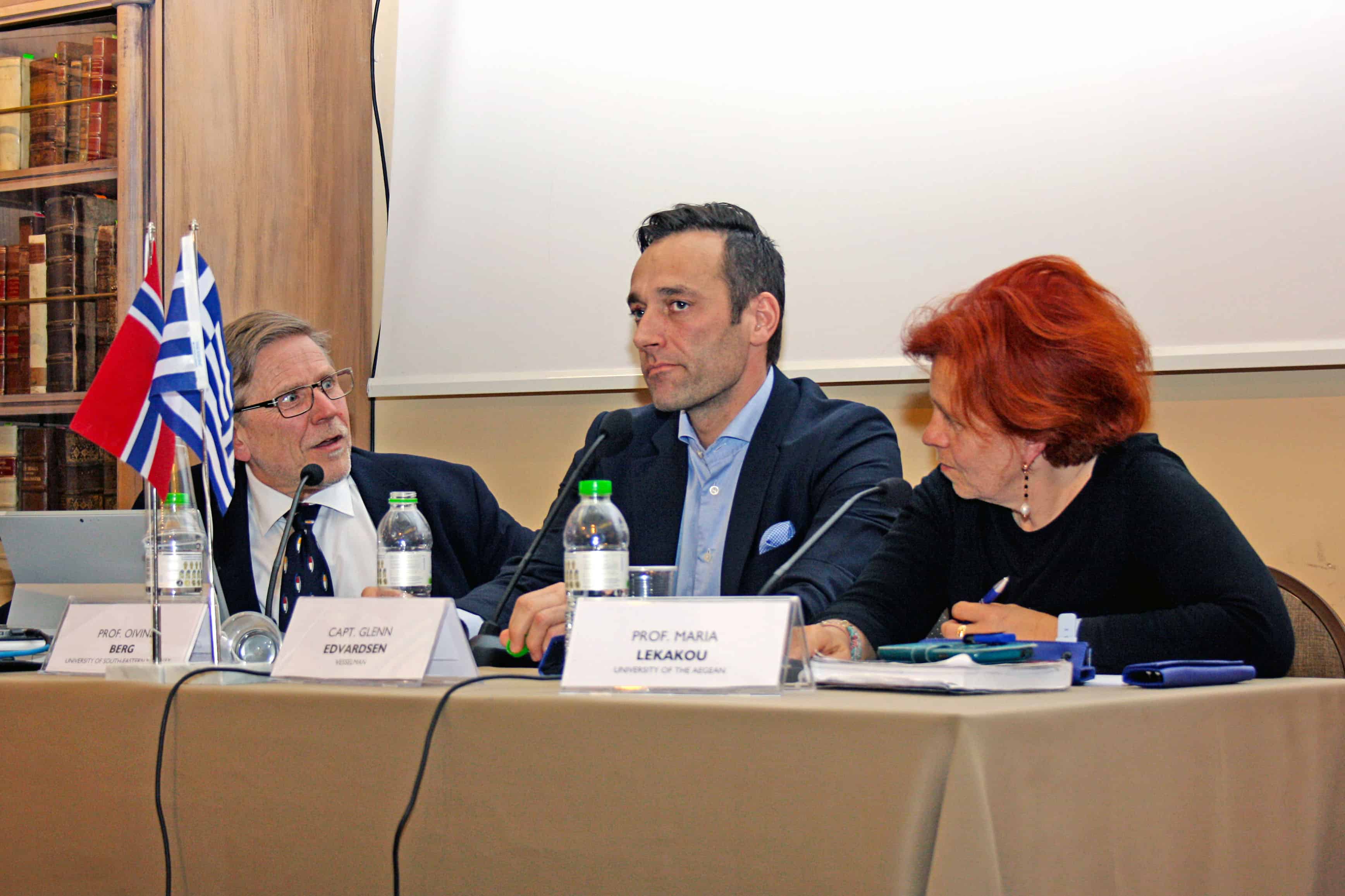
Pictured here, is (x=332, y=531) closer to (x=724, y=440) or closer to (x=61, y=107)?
(x=724, y=440)

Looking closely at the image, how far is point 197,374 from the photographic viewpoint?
5.21 ft

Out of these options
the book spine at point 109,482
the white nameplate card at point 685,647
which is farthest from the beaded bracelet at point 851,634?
the book spine at point 109,482

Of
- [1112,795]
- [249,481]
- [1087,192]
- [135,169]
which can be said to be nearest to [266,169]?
[135,169]

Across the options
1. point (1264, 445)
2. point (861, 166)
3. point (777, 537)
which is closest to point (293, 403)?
point (777, 537)

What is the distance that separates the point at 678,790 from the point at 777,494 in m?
1.10

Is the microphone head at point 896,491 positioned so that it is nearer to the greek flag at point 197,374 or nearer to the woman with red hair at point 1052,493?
the woman with red hair at point 1052,493

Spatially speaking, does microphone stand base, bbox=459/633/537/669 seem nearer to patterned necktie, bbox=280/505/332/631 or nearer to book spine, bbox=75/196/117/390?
patterned necktie, bbox=280/505/332/631

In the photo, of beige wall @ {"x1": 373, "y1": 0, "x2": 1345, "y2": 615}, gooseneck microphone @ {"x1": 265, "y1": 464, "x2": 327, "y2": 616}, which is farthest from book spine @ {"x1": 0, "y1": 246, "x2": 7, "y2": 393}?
beige wall @ {"x1": 373, "y1": 0, "x2": 1345, "y2": 615}

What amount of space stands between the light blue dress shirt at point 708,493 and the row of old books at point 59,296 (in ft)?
5.39

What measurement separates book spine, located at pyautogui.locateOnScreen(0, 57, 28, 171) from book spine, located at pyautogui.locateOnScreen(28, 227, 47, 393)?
167mm

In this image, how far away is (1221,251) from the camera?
2.49 m

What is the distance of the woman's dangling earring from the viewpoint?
5.30 feet

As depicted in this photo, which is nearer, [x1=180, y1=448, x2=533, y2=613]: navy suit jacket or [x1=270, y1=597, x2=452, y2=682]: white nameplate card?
[x1=270, y1=597, x2=452, y2=682]: white nameplate card

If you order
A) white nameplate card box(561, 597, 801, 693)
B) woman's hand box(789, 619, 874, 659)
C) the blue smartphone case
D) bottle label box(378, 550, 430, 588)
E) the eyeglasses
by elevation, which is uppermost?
the eyeglasses
